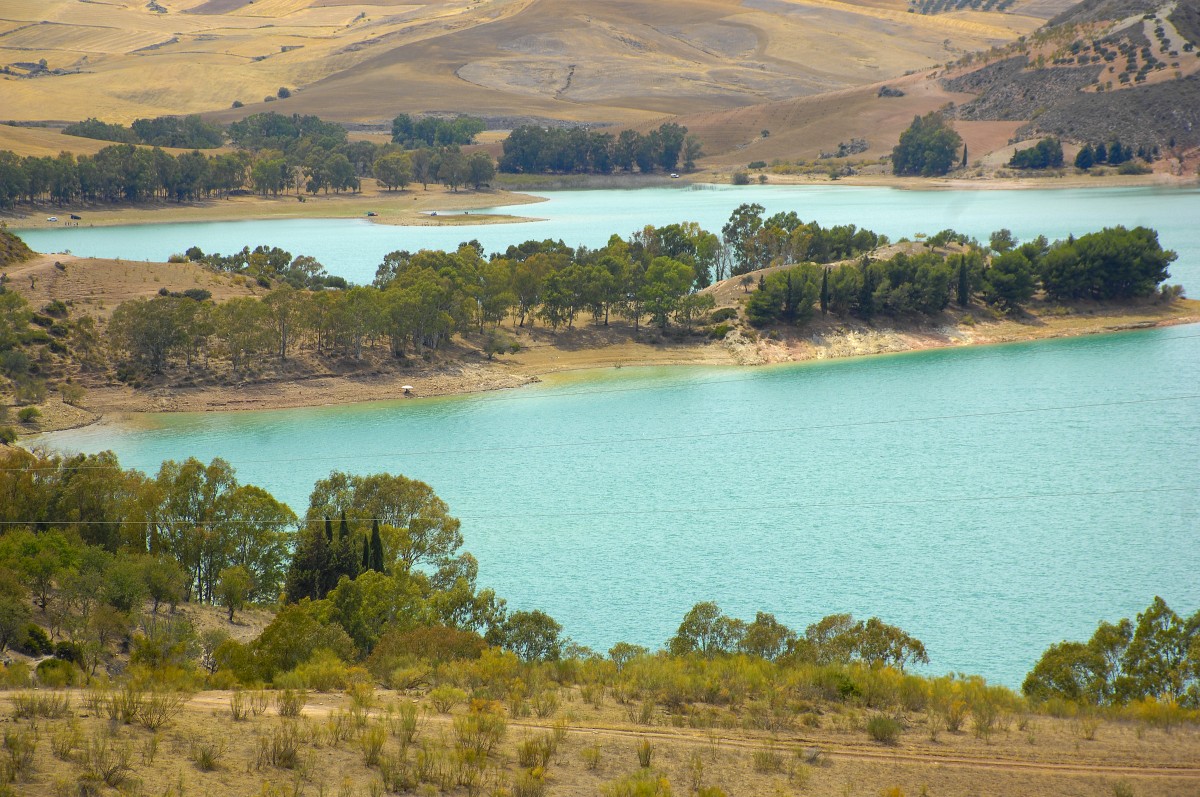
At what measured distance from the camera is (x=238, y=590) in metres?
30.4

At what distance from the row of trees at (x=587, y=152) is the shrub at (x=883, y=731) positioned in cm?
16571

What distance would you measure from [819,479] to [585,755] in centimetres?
3037

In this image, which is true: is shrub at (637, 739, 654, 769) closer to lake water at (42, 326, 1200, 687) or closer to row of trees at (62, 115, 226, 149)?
lake water at (42, 326, 1200, 687)

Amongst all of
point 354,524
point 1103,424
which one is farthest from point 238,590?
point 1103,424

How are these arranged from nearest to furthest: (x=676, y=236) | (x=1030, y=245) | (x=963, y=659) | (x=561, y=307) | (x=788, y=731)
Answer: (x=788, y=731) < (x=963, y=659) < (x=561, y=307) < (x=1030, y=245) < (x=676, y=236)

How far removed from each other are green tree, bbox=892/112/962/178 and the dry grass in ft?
510

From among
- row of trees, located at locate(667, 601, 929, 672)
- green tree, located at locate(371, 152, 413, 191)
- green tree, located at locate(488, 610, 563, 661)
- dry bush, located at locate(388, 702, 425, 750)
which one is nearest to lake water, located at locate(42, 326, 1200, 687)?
row of trees, located at locate(667, 601, 929, 672)

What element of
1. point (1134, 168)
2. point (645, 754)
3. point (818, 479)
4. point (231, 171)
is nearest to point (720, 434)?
point (818, 479)

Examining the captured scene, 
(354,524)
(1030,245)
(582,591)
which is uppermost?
(1030,245)

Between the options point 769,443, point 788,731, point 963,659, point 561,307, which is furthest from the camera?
point 561,307

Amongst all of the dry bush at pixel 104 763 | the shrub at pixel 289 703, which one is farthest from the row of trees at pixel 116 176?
the dry bush at pixel 104 763

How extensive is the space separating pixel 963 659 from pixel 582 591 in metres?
11.4

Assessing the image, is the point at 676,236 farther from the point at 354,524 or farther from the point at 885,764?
the point at 885,764

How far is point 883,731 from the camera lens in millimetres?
19109
